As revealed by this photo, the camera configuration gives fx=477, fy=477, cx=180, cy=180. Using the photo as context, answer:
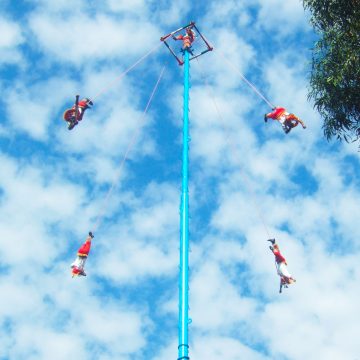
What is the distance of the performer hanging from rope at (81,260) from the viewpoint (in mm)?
9121

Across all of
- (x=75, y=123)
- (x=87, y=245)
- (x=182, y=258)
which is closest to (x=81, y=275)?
(x=87, y=245)

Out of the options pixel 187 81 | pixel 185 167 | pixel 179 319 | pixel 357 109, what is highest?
pixel 357 109

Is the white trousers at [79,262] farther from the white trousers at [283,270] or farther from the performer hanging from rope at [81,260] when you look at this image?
the white trousers at [283,270]

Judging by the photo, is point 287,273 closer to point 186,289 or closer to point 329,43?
point 186,289

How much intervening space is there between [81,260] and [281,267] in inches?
157

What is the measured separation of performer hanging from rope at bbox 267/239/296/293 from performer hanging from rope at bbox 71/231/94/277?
3775 mm

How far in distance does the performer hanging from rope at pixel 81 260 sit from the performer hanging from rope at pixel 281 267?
12.4 ft

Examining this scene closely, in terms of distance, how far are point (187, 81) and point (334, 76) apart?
4.17 meters

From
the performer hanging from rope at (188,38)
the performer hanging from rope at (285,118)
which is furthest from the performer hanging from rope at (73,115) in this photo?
the performer hanging from rope at (285,118)

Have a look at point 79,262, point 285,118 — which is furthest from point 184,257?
point 285,118

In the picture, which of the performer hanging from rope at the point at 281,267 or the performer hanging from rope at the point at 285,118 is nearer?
the performer hanging from rope at the point at 281,267

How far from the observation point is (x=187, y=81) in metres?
9.70

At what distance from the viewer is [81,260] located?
363 inches

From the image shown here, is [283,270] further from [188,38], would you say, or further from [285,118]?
[188,38]
